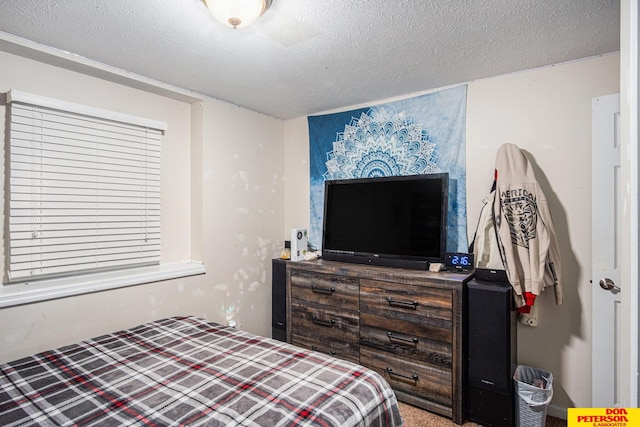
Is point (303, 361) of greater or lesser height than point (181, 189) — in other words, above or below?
below

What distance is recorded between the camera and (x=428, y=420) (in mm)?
2258

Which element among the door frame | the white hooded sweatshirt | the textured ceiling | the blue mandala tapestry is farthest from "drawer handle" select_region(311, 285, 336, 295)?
the door frame

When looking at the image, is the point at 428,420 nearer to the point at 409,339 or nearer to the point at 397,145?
the point at 409,339

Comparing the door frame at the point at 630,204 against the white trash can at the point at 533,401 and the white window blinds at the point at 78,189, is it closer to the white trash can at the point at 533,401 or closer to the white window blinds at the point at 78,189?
the white trash can at the point at 533,401

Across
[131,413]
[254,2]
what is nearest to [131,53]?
[254,2]

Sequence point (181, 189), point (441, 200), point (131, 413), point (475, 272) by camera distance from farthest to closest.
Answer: point (181, 189)
point (441, 200)
point (475, 272)
point (131, 413)

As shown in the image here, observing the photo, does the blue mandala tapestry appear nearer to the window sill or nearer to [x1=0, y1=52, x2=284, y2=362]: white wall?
[x1=0, y1=52, x2=284, y2=362]: white wall

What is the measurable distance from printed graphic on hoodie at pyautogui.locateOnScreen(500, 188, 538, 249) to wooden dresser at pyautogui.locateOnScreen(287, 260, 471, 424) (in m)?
0.44

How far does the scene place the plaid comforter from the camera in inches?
49.0

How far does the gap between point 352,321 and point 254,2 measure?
2223mm

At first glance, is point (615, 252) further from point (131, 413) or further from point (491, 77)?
point (131, 413)

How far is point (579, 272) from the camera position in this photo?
228 cm

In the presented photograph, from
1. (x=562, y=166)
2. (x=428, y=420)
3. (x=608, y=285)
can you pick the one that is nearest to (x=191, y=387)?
(x=428, y=420)

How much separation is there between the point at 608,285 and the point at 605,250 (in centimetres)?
21
